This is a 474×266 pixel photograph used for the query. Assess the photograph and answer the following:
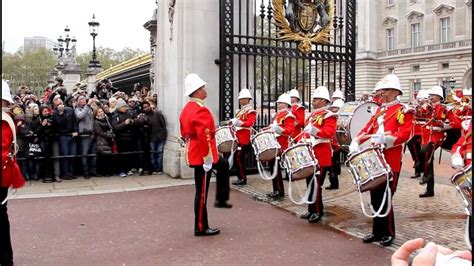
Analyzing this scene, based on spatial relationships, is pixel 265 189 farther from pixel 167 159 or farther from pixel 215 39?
pixel 215 39

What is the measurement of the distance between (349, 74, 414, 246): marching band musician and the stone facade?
45.5 m

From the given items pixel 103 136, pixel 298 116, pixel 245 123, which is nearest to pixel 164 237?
pixel 298 116

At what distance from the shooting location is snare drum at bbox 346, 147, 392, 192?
5812mm

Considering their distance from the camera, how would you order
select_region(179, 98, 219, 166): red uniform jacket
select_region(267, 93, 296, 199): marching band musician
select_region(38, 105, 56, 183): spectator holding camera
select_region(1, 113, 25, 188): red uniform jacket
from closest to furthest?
select_region(1, 113, 25, 188): red uniform jacket, select_region(179, 98, 219, 166): red uniform jacket, select_region(267, 93, 296, 199): marching band musician, select_region(38, 105, 56, 183): spectator holding camera

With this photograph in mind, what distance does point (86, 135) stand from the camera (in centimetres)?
1112

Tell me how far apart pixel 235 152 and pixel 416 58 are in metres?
51.1

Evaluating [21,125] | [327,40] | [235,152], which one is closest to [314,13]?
[327,40]

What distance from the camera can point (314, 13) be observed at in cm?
1223

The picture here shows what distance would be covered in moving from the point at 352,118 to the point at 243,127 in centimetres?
252

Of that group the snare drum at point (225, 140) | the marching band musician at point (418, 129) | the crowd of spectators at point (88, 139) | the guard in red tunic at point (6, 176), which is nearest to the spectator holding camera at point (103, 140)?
the crowd of spectators at point (88, 139)

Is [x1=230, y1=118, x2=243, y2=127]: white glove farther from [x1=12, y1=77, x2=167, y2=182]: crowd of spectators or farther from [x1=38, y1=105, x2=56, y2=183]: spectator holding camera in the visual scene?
[x1=38, y1=105, x2=56, y2=183]: spectator holding camera

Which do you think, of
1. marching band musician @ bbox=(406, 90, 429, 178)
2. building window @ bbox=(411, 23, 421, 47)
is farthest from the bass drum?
building window @ bbox=(411, 23, 421, 47)

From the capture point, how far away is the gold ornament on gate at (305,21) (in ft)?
38.5

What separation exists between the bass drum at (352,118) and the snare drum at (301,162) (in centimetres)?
155
